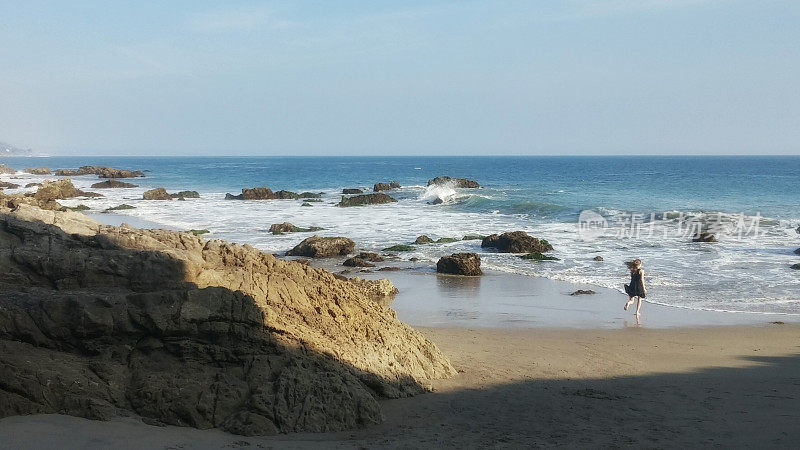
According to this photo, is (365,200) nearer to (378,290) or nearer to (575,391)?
(378,290)

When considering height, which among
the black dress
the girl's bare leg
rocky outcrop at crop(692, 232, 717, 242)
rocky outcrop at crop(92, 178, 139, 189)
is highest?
the black dress

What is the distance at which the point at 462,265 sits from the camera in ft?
57.5

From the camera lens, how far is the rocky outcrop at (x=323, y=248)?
20484mm

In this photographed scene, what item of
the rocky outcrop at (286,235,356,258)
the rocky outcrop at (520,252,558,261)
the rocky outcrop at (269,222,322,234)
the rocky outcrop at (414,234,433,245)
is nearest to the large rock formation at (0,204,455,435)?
the rocky outcrop at (286,235,356,258)

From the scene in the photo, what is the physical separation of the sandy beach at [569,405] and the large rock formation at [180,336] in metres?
0.24

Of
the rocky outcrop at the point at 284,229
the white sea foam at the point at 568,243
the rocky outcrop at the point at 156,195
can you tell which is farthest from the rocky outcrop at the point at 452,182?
the rocky outcrop at the point at 284,229

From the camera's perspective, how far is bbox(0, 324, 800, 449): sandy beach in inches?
227

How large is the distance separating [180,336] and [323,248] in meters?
14.1

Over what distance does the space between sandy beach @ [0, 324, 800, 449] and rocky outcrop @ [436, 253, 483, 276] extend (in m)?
6.44

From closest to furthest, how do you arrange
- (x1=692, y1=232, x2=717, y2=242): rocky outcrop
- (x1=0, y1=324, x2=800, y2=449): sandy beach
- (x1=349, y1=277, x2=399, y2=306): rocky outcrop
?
(x1=0, y1=324, x2=800, y2=449): sandy beach < (x1=349, y1=277, x2=399, y2=306): rocky outcrop < (x1=692, y1=232, x2=717, y2=242): rocky outcrop

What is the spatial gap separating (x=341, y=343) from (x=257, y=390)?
136 centimetres

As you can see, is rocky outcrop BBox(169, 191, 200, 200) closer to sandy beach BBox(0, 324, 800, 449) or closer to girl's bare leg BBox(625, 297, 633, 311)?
girl's bare leg BBox(625, 297, 633, 311)

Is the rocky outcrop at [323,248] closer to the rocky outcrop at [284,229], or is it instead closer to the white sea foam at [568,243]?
the white sea foam at [568,243]

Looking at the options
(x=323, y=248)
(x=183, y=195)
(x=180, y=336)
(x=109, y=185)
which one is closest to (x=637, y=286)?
(x=180, y=336)
